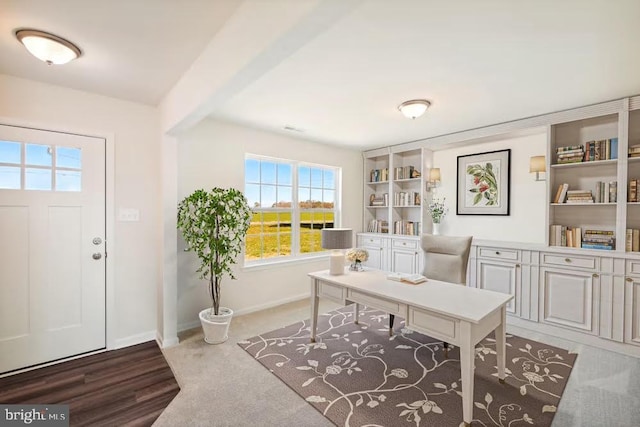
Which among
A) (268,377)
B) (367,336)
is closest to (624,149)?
(367,336)

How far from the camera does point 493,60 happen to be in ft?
6.81

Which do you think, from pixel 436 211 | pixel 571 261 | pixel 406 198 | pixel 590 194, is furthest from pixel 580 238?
pixel 406 198

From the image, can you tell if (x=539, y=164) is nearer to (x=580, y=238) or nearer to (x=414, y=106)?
(x=580, y=238)

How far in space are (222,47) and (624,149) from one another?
3.70 m

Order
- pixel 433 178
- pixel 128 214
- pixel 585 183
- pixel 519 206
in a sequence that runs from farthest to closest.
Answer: pixel 433 178, pixel 519 206, pixel 585 183, pixel 128 214

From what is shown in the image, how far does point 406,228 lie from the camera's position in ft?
15.4

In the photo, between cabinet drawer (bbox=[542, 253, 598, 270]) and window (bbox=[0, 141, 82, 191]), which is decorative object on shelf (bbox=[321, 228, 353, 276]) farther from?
window (bbox=[0, 141, 82, 191])

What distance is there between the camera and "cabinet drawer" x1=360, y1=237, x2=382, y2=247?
483 cm

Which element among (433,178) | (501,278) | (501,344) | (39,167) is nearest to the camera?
(501,344)

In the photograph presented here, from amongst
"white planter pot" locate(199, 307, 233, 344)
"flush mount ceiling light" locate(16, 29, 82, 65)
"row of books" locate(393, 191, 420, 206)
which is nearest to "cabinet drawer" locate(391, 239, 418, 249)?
"row of books" locate(393, 191, 420, 206)

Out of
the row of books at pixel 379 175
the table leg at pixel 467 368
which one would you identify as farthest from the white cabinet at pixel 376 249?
the table leg at pixel 467 368

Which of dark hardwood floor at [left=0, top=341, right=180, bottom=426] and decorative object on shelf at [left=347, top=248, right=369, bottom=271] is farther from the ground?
decorative object on shelf at [left=347, top=248, right=369, bottom=271]

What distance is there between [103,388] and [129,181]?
182 centimetres

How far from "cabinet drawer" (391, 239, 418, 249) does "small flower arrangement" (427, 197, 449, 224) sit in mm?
487
